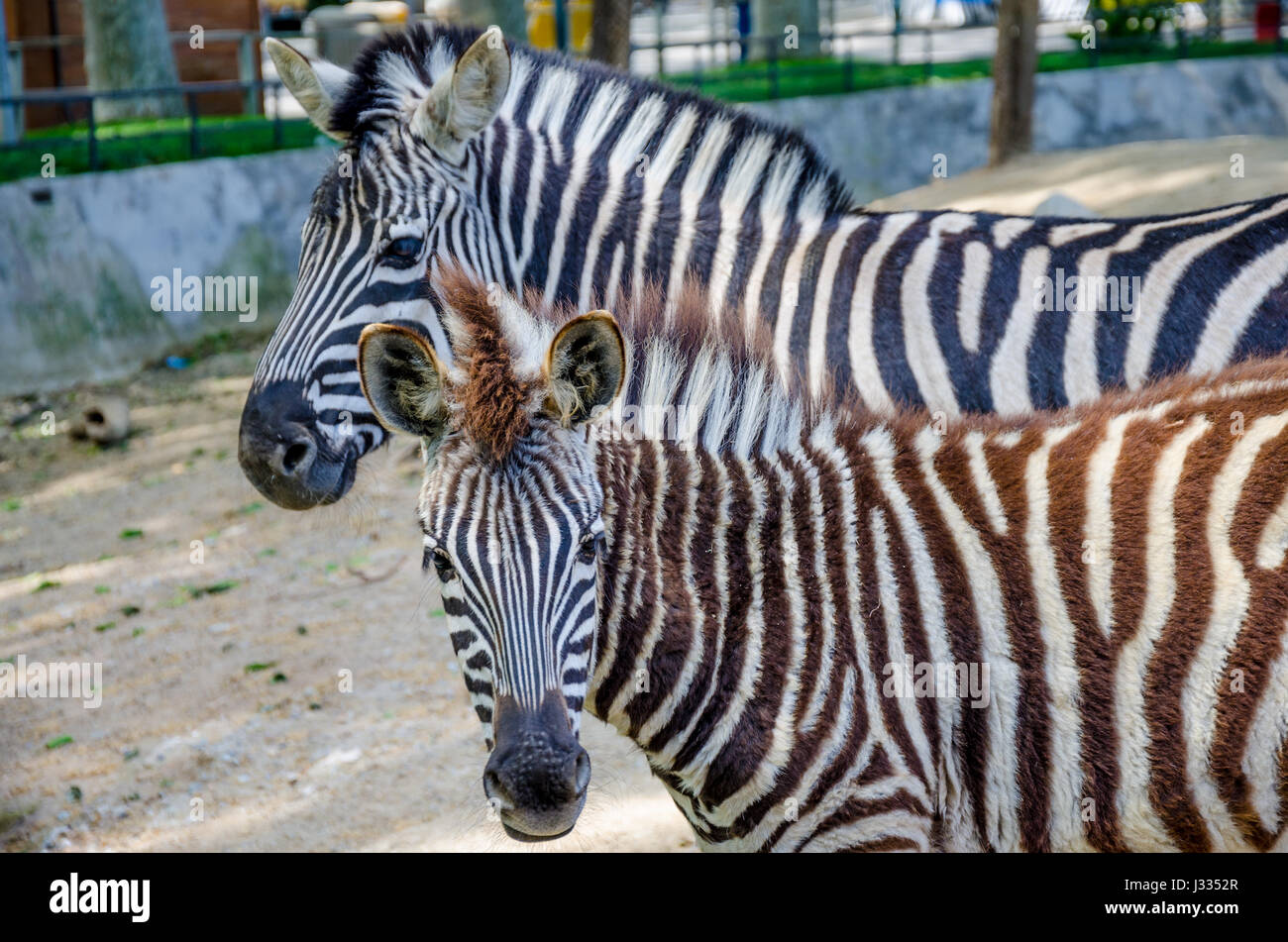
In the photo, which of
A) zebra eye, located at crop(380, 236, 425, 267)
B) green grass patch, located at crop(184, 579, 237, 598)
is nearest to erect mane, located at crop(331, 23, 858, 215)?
zebra eye, located at crop(380, 236, 425, 267)

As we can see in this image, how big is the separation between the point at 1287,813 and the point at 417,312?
350 cm

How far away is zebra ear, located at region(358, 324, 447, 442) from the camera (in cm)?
313

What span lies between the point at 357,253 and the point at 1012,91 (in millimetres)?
11391

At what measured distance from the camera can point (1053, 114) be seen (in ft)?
57.6

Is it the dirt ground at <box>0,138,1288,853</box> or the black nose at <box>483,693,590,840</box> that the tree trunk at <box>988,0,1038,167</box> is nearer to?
the dirt ground at <box>0,138,1288,853</box>

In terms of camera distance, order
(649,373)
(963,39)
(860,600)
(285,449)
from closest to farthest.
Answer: (860,600)
(649,373)
(285,449)
(963,39)

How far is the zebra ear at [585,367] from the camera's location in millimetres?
3066

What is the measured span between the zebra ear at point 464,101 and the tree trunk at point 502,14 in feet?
33.0

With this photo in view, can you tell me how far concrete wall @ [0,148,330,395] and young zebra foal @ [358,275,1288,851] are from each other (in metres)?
10.7
